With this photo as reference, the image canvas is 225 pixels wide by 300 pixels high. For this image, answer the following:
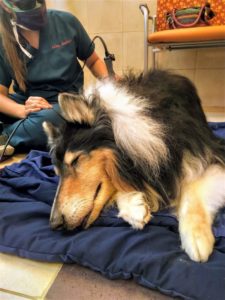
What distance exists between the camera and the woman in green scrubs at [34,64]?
5.91ft

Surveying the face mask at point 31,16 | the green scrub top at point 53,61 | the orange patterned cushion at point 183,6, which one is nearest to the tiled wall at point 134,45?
the orange patterned cushion at point 183,6

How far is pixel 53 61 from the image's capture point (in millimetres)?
2008

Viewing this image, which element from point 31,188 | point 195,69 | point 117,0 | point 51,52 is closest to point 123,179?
point 31,188

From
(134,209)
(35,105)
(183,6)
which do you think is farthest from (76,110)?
(183,6)

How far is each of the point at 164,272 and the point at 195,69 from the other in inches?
109

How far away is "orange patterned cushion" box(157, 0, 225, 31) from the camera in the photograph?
2643mm

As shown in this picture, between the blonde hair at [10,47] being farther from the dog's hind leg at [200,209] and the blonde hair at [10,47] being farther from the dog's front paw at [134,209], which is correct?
the dog's hind leg at [200,209]

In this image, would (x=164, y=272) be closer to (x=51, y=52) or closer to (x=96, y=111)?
(x=96, y=111)

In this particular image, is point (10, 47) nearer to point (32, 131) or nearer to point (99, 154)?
point (32, 131)

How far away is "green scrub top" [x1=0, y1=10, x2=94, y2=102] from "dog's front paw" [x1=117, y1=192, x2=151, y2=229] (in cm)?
111

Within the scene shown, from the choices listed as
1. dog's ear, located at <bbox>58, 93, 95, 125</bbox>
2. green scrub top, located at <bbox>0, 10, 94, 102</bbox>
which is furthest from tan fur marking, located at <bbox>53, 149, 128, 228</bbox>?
green scrub top, located at <bbox>0, 10, 94, 102</bbox>

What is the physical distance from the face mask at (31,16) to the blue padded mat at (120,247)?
1.16 meters

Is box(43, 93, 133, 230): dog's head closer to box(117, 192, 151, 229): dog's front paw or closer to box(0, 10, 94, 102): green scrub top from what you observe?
box(117, 192, 151, 229): dog's front paw

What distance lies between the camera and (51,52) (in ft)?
6.56
